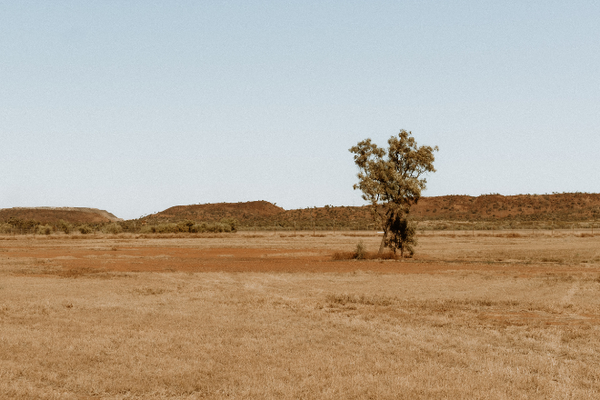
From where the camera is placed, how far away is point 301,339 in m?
12.1

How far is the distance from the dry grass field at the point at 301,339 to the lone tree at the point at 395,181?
13.5 metres

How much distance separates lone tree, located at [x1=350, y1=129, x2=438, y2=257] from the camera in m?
37.6

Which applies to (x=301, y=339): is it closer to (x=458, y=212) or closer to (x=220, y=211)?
(x=458, y=212)

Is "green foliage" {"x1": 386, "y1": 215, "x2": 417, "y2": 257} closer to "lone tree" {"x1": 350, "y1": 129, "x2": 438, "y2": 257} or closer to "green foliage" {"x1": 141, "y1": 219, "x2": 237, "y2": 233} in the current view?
"lone tree" {"x1": 350, "y1": 129, "x2": 438, "y2": 257}

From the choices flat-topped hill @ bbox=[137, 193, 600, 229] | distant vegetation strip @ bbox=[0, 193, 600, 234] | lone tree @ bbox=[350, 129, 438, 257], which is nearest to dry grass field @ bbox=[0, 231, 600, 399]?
lone tree @ bbox=[350, 129, 438, 257]

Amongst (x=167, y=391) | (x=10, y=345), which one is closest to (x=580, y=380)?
(x=167, y=391)

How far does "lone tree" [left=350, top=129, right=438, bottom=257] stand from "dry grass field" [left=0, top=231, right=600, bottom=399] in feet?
44.4

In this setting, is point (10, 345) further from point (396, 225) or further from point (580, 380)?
point (396, 225)

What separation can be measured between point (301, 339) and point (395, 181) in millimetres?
26792

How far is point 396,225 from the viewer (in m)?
38.6

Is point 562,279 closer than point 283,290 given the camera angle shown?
No

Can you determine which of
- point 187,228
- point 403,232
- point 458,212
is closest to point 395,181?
point 403,232

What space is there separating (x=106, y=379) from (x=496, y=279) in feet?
66.1

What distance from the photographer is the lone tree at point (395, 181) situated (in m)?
37.6
